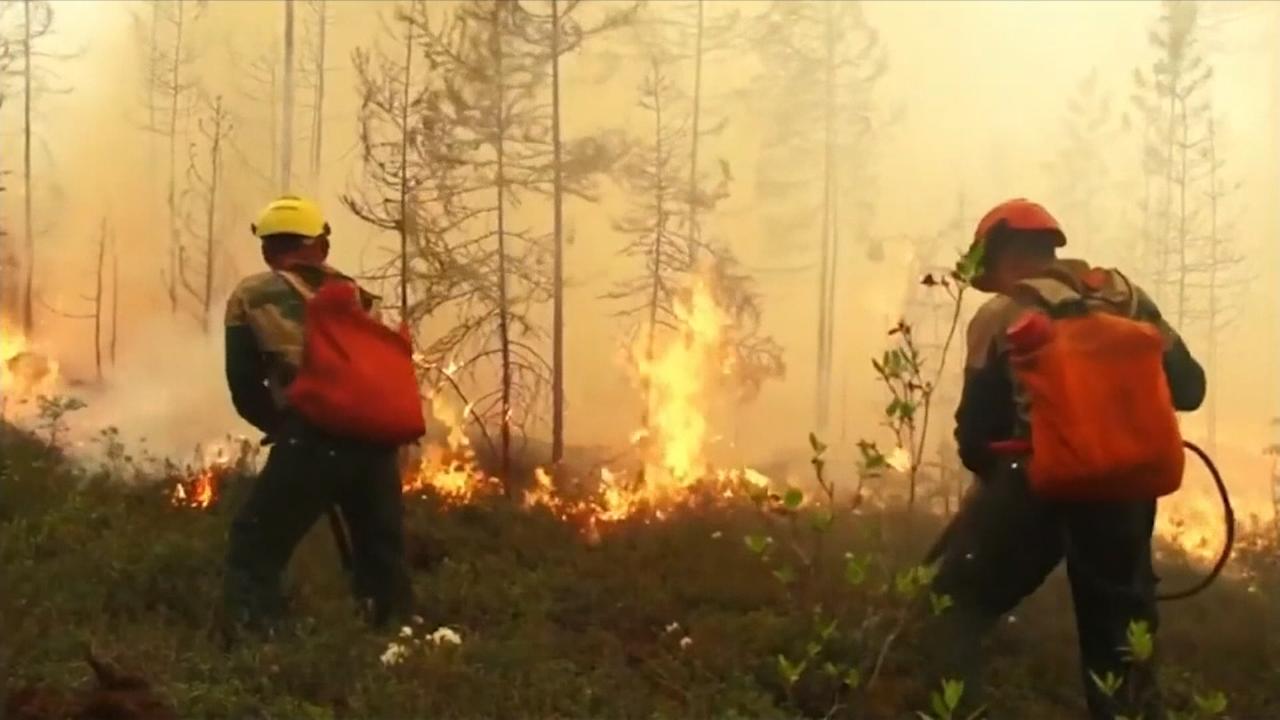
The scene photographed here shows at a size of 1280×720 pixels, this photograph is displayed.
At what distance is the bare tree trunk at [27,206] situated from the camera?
7.21 m

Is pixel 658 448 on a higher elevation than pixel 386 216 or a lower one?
lower

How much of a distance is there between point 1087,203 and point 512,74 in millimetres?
3801

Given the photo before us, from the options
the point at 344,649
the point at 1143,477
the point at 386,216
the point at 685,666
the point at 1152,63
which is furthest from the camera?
the point at 1152,63

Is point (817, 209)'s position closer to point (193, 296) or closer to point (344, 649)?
point (193, 296)

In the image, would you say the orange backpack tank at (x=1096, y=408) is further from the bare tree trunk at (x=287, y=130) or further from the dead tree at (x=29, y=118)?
the dead tree at (x=29, y=118)

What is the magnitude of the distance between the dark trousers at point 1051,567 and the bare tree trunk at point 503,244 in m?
3.79

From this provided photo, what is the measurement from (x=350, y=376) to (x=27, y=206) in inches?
167

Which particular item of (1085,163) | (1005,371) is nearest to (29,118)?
(1005,371)

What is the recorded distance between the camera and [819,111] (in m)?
7.78

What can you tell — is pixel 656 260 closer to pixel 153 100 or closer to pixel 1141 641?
pixel 153 100

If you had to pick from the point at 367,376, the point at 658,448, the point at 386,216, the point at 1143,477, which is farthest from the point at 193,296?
the point at 1143,477

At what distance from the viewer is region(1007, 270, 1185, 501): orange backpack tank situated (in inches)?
137

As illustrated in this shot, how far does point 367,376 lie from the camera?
422 cm

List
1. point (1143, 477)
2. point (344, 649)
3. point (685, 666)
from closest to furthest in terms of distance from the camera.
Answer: point (1143, 477) < point (344, 649) < point (685, 666)
